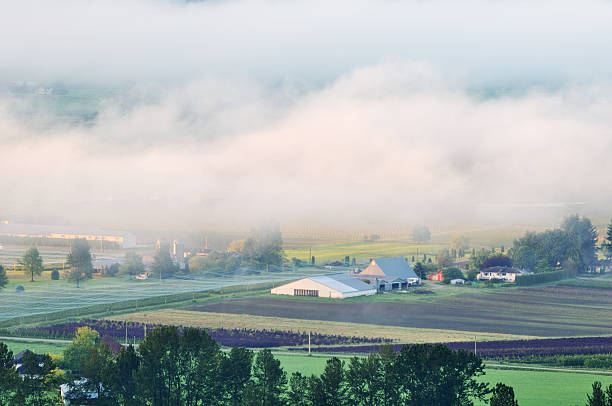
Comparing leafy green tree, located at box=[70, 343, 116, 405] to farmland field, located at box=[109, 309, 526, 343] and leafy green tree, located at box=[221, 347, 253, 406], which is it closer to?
leafy green tree, located at box=[221, 347, 253, 406]

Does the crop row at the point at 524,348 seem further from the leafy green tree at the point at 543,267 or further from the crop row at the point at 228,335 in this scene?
the leafy green tree at the point at 543,267

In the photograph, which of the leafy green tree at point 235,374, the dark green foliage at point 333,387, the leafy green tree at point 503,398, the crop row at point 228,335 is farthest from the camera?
the crop row at point 228,335

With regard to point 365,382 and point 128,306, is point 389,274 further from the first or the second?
point 365,382

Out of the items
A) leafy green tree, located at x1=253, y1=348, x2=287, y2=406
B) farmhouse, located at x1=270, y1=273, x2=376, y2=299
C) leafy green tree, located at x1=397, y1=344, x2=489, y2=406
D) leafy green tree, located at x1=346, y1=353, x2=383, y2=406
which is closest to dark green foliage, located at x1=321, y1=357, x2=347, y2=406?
leafy green tree, located at x1=346, y1=353, x2=383, y2=406

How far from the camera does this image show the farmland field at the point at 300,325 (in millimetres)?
64875

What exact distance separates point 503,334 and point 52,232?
251 feet

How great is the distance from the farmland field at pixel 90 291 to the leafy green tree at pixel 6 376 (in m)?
33.5

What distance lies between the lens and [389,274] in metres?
104

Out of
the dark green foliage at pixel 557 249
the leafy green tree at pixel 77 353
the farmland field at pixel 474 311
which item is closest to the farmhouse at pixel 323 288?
the farmland field at pixel 474 311

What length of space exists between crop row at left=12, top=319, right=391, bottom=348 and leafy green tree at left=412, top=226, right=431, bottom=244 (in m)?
80.3

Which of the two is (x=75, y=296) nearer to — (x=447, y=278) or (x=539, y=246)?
(x=447, y=278)

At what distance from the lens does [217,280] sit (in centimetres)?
10469

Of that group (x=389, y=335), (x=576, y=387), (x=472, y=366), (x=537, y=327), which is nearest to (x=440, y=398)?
(x=472, y=366)

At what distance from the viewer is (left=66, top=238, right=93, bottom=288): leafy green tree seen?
309 feet
